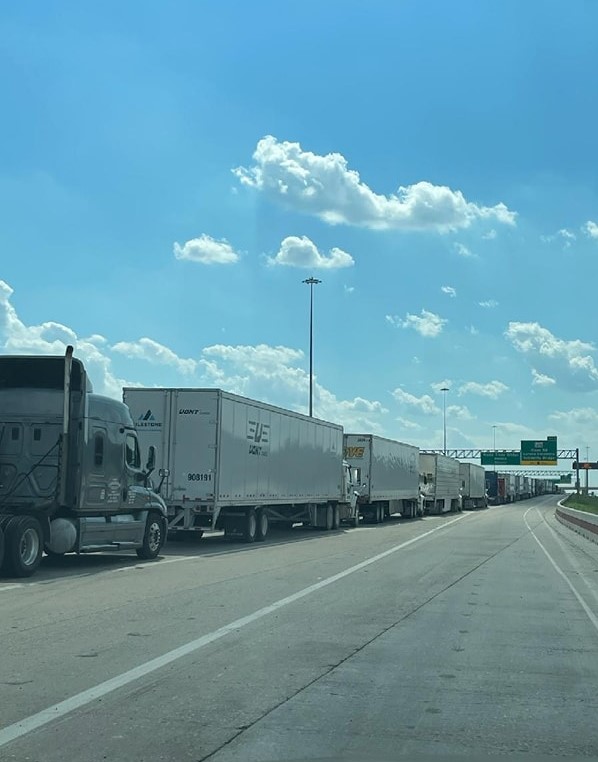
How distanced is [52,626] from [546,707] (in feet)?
19.1

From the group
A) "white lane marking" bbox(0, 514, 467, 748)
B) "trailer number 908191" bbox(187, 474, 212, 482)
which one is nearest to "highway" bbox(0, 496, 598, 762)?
"white lane marking" bbox(0, 514, 467, 748)

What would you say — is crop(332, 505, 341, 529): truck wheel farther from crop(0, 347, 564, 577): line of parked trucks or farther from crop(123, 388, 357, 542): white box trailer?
crop(123, 388, 357, 542): white box trailer

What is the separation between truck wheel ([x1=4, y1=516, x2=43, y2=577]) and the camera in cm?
1427

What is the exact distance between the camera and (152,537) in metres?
18.9

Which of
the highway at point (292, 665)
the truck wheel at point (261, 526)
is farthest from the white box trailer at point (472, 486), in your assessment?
the highway at point (292, 665)

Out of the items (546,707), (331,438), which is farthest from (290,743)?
(331,438)

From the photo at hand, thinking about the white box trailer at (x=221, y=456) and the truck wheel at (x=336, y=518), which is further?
the truck wheel at (x=336, y=518)

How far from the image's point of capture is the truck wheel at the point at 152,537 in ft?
61.0

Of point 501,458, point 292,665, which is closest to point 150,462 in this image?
point 292,665

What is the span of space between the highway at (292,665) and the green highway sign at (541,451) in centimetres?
7438

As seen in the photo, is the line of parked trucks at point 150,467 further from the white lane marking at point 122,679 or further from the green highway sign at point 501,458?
the green highway sign at point 501,458

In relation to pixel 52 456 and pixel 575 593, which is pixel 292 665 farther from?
pixel 52 456

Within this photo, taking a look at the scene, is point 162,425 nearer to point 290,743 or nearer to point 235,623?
point 235,623

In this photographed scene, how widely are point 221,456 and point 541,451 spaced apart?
71.3 m
